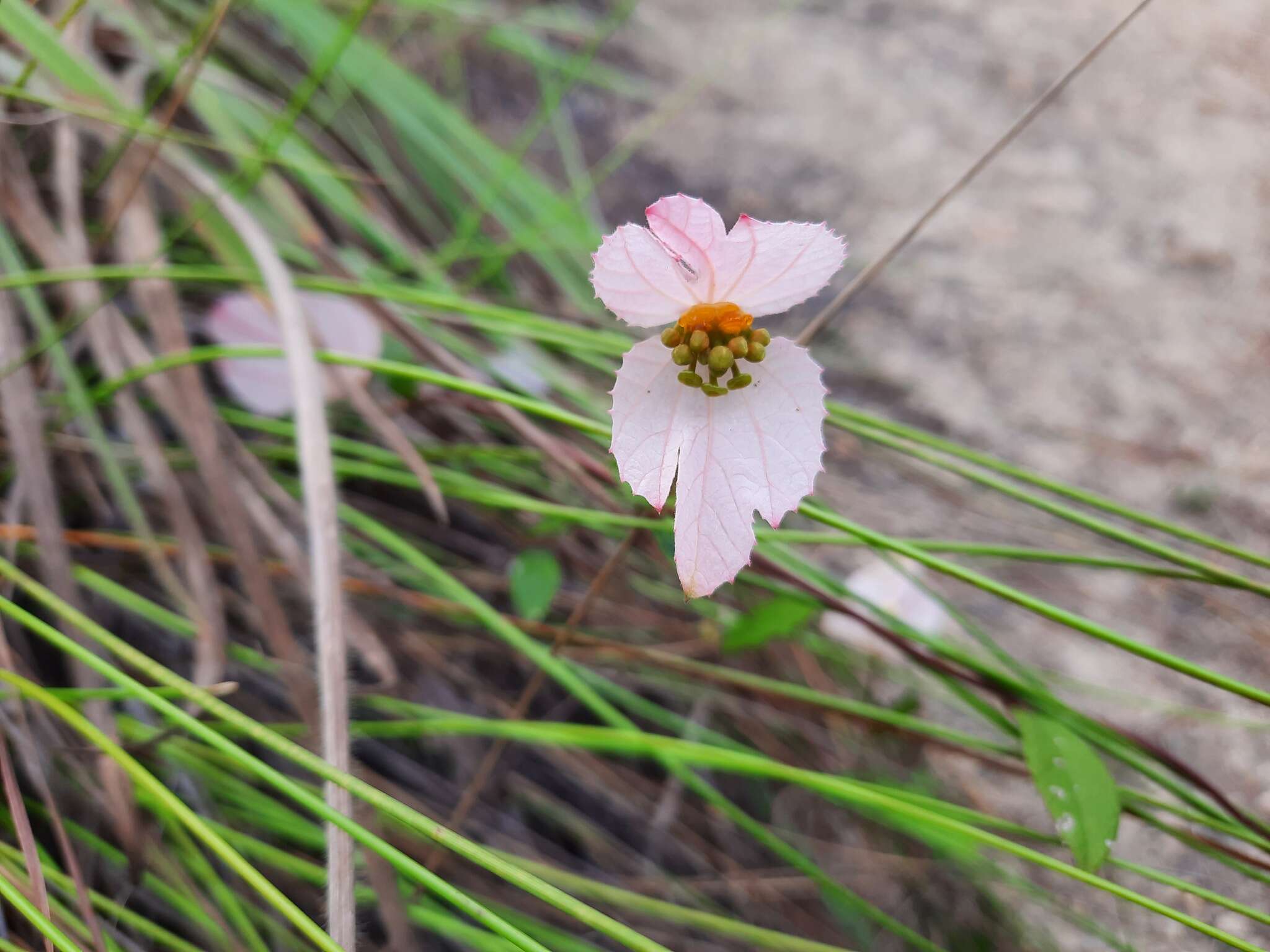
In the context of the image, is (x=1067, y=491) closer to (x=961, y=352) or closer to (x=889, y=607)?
(x=889, y=607)

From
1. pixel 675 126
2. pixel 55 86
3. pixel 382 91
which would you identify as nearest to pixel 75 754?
pixel 55 86

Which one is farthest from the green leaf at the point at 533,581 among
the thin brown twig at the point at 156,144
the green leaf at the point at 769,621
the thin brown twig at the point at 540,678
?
the thin brown twig at the point at 156,144

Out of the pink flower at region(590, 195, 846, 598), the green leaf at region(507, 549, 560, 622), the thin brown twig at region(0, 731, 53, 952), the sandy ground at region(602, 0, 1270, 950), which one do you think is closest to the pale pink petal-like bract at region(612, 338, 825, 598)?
the pink flower at region(590, 195, 846, 598)

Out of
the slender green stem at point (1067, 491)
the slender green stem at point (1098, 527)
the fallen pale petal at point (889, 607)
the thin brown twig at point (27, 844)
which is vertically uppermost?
the fallen pale petal at point (889, 607)

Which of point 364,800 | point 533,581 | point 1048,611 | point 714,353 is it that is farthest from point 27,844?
point 1048,611

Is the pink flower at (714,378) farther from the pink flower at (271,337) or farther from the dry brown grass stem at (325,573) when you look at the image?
the pink flower at (271,337)

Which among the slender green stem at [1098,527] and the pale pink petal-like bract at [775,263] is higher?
the slender green stem at [1098,527]

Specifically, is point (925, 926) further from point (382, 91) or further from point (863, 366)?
point (382, 91)

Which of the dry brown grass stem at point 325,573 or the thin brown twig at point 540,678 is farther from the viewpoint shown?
the thin brown twig at point 540,678
